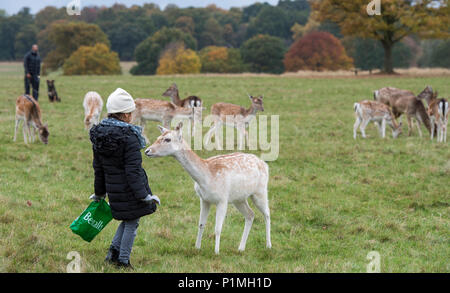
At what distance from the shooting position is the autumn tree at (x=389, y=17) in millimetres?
35250

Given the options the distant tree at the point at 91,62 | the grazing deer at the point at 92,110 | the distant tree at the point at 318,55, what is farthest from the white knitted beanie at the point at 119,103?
the distant tree at the point at 318,55

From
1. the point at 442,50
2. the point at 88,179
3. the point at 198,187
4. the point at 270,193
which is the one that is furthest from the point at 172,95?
the point at 442,50

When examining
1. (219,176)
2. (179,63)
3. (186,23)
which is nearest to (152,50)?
(179,63)

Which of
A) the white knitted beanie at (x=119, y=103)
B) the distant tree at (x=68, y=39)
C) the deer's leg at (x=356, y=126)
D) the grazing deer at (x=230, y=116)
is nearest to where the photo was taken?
the white knitted beanie at (x=119, y=103)

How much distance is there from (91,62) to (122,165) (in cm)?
5367

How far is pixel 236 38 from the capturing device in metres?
84.6

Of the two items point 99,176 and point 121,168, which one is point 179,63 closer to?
point 99,176

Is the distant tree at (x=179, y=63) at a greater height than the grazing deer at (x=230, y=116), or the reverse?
the distant tree at (x=179, y=63)

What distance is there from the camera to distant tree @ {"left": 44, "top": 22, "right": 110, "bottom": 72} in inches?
2427

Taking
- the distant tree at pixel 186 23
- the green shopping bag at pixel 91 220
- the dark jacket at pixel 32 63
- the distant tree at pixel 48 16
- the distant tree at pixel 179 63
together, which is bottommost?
the green shopping bag at pixel 91 220

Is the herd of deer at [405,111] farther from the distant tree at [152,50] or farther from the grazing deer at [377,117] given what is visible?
the distant tree at [152,50]

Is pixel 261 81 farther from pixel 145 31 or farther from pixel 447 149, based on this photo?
pixel 145 31

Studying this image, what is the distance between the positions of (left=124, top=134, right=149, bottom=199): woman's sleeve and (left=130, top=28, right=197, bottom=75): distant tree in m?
60.7

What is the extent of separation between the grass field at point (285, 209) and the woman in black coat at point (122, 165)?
2.42ft
